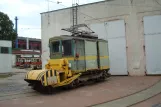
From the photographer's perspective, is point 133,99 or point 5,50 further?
point 5,50

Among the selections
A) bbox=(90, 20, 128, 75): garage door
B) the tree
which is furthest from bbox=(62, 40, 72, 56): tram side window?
the tree

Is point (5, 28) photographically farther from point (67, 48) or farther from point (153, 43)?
point (67, 48)

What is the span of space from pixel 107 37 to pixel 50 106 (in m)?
13.7

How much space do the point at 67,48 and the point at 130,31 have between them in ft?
28.3

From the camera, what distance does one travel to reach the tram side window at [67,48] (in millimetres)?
14734

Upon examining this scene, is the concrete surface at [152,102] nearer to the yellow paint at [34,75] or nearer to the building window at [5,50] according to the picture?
the yellow paint at [34,75]

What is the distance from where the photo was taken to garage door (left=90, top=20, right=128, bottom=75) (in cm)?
2162

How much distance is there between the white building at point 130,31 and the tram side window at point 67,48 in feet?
26.8

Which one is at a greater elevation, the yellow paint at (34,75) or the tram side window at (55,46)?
the tram side window at (55,46)

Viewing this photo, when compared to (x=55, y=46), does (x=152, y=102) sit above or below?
below

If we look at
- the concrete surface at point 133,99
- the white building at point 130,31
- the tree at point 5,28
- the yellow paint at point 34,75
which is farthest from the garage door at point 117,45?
the tree at point 5,28

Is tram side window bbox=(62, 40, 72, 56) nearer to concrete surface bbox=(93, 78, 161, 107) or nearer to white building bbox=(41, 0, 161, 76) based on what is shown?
concrete surface bbox=(93, 78, 161, 107)

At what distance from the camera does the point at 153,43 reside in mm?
20500

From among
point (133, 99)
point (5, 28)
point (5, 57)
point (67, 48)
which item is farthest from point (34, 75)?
point (5, 28)
